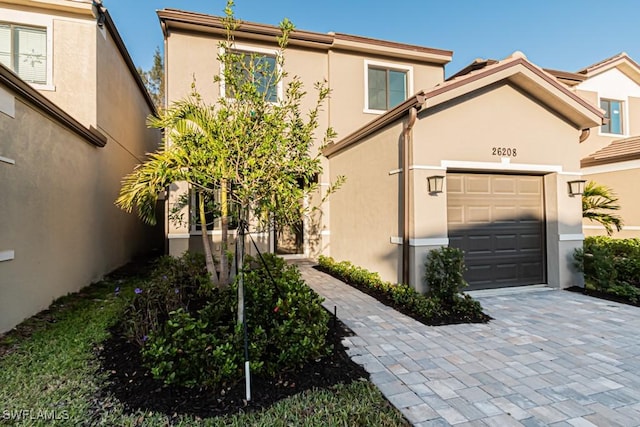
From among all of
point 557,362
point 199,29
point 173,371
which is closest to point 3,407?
point 173,371

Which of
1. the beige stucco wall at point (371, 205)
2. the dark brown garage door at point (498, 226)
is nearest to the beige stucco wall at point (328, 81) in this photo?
the beige stucco wall at point (371, 205)

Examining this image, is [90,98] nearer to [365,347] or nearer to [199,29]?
[199,29]

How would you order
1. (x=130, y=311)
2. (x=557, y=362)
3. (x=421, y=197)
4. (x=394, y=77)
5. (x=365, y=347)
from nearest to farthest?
(x=557, y=362) < (x=365, y=347) < (x=130, y=311) < (x=421, y=197) < (x=394, y=77)

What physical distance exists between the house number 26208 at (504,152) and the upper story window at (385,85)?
4.87 meters

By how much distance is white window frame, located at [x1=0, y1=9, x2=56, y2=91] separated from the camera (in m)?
7.09

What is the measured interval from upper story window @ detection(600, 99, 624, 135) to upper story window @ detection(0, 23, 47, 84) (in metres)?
17.7

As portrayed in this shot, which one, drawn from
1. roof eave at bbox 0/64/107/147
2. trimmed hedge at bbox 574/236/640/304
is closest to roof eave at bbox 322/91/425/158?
roof eave at bbox 0/64/107/147

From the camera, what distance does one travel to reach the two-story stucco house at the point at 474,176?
5.87 m

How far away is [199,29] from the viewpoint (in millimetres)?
8836

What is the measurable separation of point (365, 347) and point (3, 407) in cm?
349

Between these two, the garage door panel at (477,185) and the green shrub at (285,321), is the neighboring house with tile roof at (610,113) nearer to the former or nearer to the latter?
the garage door panel at (477,185)

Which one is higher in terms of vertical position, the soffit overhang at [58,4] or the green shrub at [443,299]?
the soffit overhang at [58,4]

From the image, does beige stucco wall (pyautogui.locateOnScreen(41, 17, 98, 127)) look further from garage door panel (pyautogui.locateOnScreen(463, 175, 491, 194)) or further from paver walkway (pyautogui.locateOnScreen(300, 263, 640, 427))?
garage door panel (pyautogui.locateOnScreen(463, 175, 491, 194))

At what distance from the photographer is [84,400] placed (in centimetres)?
283
